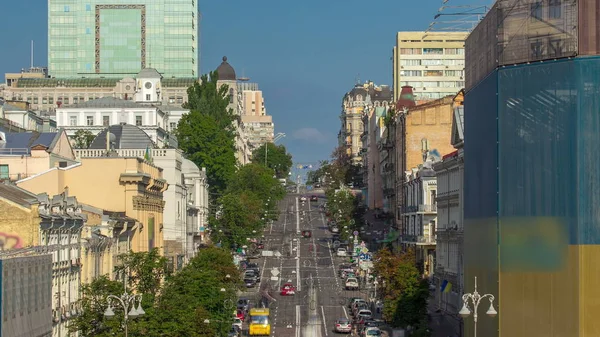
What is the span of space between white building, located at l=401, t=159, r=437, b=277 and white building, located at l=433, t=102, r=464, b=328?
27.8 feet

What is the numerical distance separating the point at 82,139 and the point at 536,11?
3772 inches

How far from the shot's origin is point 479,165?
257ft

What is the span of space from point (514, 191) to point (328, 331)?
34204 millimetres

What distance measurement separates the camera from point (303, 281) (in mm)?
138000

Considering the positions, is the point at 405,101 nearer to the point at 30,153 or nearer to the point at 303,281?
the point at 303,281

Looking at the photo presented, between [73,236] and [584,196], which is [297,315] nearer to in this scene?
[73,236]

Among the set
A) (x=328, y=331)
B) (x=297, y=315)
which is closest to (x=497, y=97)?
(x=328, y=331)

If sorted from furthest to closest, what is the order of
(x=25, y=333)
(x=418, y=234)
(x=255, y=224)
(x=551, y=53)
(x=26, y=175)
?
1. (x=255, y=224)
2. (x=418, y=234)
3. (x=26, y=175)
4. (x=551, y=53)
5. (x=25, y=333)

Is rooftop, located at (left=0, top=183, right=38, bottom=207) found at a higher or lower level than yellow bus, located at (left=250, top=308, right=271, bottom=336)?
higher

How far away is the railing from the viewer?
120m

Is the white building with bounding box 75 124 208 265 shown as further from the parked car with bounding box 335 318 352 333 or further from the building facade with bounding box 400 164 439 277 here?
the parked car with bounding box 335 318 352 333

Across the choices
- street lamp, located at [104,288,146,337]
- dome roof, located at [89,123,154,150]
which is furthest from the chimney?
street lamp, located at [104,288,146,337]

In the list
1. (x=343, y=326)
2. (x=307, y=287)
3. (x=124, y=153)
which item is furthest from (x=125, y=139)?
(x=343, y=326)

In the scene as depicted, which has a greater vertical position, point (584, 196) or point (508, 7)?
point (508, 7)
